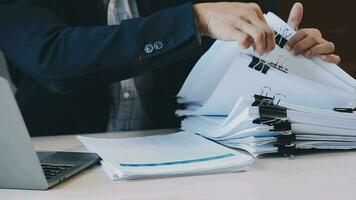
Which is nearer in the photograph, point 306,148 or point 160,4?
point 306,148

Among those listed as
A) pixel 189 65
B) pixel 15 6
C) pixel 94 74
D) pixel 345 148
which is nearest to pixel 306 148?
pixel 345 148

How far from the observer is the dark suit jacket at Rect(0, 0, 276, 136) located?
35.6 inches

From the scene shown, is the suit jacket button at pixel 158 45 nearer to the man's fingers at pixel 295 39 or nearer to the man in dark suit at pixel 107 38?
the man in dark suit at pixel 107 38

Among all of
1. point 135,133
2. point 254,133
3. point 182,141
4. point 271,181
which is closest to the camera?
point 271,181

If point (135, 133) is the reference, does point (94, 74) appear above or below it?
above

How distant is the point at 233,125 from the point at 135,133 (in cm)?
32

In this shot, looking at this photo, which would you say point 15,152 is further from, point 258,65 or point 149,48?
point 258,65

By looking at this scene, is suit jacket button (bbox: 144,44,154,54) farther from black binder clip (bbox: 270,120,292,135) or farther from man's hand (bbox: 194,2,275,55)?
black binder clip (bbox: 270,120,292,135)

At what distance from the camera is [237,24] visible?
883 mm

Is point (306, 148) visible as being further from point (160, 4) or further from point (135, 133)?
point (160, 4)

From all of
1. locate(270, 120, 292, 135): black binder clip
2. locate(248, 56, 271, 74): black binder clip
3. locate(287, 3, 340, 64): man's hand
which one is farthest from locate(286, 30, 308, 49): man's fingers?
locate(270, 120, 292, 135): black binder clip

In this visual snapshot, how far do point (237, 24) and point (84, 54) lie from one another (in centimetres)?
29

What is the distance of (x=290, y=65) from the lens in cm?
100

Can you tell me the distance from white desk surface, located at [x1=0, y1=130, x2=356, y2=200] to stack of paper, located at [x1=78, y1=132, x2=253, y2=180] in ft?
0.04
